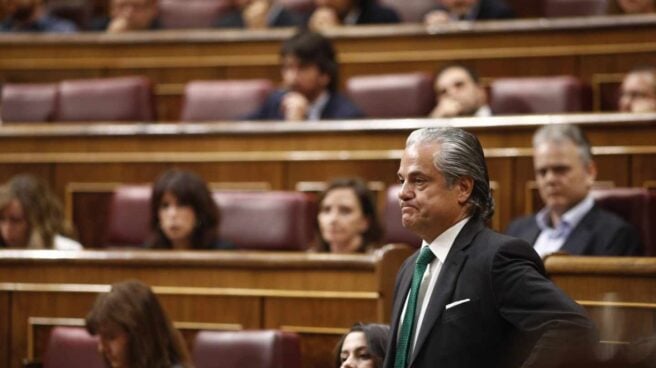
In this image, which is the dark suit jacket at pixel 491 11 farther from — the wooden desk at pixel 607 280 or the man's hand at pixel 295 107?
the wooden desk at pixel 607 280

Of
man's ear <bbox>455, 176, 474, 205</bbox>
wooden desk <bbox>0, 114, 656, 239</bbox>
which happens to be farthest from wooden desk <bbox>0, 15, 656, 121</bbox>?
man's ear <bbox>455, 176, 474, 205</bbox>

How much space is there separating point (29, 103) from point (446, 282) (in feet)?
4.80

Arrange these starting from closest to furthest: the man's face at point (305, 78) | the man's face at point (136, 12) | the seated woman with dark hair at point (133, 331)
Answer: the seated woman with dark hair at point (133, 331) → the man's face at point (305, 78) → the man's face at point (136, 12)

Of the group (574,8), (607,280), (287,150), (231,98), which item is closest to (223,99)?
(231,98)

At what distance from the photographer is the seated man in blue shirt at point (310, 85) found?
1.81 m

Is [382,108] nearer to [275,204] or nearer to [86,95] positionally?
[275,204]

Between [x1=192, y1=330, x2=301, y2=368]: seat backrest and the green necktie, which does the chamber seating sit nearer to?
[x1=192, y1=330, x2=301, y2=368]: seat backrest

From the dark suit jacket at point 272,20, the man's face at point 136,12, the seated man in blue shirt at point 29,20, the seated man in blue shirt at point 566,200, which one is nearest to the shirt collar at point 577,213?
the seated man in blue shirt at point 566,200

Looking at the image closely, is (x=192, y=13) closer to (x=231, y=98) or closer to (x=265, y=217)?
(x=231, y=98)

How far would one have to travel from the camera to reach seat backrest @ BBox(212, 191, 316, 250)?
60.3 inches

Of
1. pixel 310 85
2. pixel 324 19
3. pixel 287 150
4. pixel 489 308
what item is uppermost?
pixel 324 19

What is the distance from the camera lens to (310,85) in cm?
185

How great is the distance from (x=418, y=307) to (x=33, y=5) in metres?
1.79

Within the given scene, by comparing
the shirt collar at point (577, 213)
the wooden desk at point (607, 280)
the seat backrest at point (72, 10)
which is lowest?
the wooden desk at point (607, 280)
